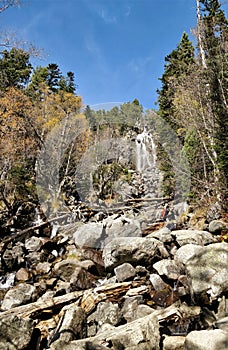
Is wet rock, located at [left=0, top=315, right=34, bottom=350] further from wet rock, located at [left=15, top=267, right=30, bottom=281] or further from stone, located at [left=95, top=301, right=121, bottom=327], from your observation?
wet rock, located at [left=15, top=267, right=30, bottom=281]

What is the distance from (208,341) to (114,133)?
37.8ft

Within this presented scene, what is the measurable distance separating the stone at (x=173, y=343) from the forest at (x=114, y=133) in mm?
6031

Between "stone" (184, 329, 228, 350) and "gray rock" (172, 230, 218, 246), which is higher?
"gray rock" (172, 230, 218, 246)

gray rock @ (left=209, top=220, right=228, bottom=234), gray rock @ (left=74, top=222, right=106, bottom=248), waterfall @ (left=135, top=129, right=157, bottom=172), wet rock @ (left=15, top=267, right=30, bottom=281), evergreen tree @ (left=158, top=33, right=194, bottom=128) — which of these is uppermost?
evergreen tree @ (left=158, top=33, right=194, bottom=128)

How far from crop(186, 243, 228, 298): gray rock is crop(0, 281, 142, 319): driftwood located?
1.61m

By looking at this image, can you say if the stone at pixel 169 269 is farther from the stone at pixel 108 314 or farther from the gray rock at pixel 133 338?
the gray rock at pixel 133 338

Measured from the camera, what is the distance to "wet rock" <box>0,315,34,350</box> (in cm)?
392

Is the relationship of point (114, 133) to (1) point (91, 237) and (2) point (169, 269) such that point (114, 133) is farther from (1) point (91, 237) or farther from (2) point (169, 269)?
(2) point (169, 269)

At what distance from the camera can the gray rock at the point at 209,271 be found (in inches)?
175

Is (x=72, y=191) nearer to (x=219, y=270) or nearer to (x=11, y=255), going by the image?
(x=11, y=255)

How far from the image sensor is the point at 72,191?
1420 centimetres

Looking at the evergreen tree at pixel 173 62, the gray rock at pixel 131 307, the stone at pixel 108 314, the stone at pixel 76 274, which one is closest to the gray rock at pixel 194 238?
the gray rock at pixel 131 307

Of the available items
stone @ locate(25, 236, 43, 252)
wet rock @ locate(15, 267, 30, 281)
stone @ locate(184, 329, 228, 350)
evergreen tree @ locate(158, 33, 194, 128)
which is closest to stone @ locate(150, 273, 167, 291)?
stone @ locate(184, 329, 228, 350)

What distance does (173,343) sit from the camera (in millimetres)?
3625
